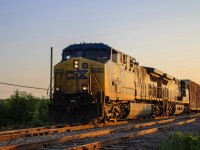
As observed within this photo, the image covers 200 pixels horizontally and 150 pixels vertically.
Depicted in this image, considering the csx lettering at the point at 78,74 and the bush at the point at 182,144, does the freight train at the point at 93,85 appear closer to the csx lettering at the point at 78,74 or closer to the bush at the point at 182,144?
the csx lettering at the point at 78,74

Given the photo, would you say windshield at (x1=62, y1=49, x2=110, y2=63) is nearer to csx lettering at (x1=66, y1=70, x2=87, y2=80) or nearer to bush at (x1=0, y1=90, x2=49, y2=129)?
csx lettering at (x1=66, y1=70, x2=87, y2=80)

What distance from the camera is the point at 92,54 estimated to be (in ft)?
52.3

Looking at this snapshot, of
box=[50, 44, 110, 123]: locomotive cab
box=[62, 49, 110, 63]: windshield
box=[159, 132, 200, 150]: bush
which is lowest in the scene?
box=[159, 132, 200, 150]: bush

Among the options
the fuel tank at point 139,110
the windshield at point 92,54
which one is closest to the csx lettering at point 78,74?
the windshield at point 92,54

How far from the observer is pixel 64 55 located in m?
16.5

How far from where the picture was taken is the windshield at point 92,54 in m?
15.7

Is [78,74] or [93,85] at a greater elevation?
[78,74]

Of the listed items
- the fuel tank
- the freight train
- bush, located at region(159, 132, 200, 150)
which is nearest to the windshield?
the freight train

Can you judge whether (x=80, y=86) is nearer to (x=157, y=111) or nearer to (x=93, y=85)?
(x=93, y=85)

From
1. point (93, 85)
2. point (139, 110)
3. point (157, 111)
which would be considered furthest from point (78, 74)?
point (157, 111)

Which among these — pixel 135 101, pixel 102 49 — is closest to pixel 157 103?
pixel 135 101

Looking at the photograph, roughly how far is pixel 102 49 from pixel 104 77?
4.58ft

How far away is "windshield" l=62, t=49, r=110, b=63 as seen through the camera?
51.4ft

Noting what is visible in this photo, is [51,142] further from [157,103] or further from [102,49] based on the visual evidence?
[157,103]
